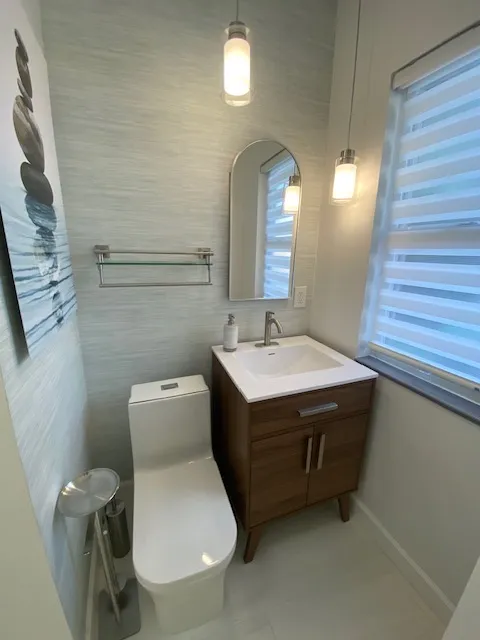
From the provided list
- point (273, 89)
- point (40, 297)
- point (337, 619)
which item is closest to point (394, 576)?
point (337, 619)

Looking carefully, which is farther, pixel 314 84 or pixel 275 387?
pixel 314 84

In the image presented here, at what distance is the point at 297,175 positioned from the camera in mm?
1492

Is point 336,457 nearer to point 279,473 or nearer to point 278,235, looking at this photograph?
point 279,473

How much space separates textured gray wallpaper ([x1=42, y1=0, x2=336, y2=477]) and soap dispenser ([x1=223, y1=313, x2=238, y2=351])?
0.36 ft

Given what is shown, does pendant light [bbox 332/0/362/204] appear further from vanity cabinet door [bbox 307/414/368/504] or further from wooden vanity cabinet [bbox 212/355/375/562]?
vanity cabinet door [bbox 307/414/368/504]

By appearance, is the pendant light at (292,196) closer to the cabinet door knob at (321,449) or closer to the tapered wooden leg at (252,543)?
the cabinet door knob at (321,449)

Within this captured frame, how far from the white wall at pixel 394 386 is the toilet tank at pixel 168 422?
0.82 metres

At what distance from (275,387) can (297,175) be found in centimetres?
113

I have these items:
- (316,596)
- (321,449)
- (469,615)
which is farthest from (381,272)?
(316,596)

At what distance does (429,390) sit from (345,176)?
3.17 ft

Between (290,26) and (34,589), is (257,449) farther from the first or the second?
(290,26)

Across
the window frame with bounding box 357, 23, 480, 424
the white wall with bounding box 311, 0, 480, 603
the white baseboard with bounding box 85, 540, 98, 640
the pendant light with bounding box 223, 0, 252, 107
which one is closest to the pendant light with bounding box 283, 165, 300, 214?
the white wall with bounding box 311, 0, 480, 603

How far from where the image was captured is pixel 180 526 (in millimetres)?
1033

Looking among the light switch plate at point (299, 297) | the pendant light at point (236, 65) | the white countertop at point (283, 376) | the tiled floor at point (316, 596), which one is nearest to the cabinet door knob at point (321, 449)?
the white countertop at point (283, 376)
